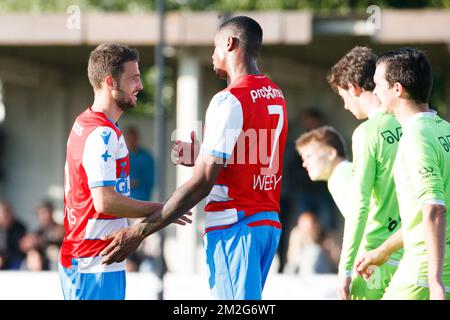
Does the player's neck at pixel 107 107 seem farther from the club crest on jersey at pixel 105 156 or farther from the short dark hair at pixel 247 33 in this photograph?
the short dark hair at pixel 247 33

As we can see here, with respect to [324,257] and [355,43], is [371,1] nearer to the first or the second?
[355,43]

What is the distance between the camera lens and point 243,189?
212 inches

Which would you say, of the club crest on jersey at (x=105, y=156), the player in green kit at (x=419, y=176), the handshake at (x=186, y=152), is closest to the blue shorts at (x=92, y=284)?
the club crest on jersey at (x=105, y=156)

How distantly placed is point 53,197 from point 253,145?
11918mm

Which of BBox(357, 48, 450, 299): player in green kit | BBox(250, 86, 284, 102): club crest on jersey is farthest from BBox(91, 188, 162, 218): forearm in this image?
BBox(357, 48, 450, 299): player in green kit

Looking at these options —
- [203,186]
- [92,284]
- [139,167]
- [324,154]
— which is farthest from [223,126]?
[139,167]

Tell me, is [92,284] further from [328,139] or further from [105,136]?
[328,139]

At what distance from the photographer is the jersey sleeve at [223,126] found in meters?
5.22

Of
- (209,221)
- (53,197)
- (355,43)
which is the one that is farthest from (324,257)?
(209,221)

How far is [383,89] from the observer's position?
5254 millimetres

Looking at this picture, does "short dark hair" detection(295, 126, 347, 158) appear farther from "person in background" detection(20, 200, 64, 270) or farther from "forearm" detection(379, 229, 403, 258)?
"person in background" detection(20, 200, 64, 270)

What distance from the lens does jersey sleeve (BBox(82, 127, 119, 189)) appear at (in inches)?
216

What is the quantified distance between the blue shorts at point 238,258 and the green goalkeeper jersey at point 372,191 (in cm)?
59

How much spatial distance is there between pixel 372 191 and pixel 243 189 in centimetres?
95
